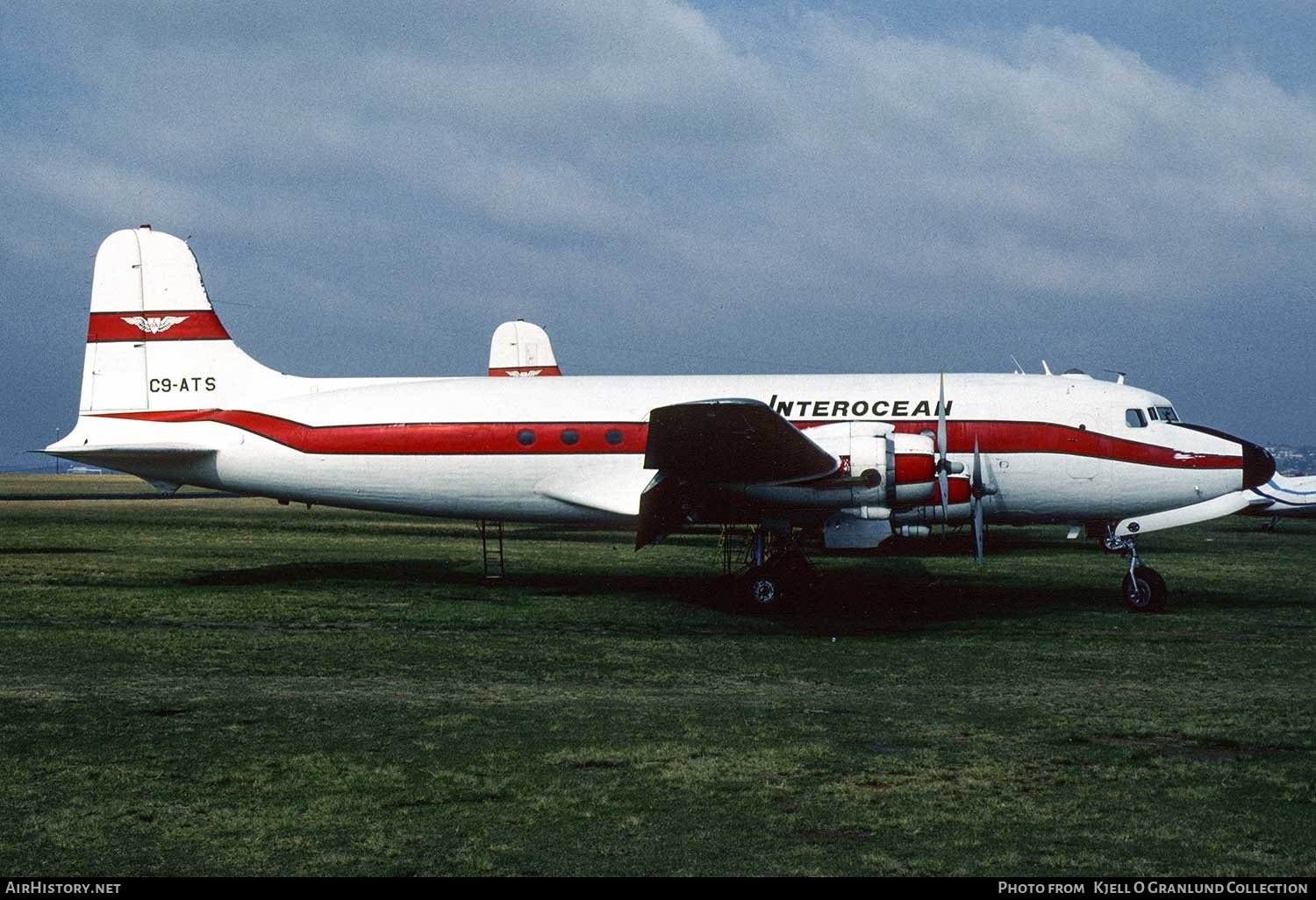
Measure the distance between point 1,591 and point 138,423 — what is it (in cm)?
371

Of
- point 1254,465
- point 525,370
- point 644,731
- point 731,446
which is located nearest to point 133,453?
point 731,446

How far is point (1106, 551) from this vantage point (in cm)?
3009

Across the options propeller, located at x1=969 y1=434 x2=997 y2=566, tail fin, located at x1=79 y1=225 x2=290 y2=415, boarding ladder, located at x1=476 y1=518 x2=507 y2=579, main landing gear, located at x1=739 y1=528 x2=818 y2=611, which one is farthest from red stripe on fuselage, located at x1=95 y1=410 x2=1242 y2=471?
Result: main landing gear, located at x1=739 y1=528 x2=818 y2=611

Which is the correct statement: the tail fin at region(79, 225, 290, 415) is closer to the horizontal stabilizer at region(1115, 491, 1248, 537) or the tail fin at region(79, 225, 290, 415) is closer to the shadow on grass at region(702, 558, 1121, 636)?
the shadow on grass at region(702, 558, 1121, 636)

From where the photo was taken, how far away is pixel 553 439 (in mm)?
20188

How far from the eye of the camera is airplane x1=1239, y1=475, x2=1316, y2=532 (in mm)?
40000

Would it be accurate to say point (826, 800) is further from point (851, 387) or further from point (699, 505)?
point (851, 387)

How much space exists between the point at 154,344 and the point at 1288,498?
36.2 m

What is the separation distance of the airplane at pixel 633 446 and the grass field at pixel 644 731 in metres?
1.55

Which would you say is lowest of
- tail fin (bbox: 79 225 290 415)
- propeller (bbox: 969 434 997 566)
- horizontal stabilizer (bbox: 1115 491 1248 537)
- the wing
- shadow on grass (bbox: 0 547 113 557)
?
shadow on grass (bbox: 0 547 113 557)

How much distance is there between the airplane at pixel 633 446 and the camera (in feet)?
58.2

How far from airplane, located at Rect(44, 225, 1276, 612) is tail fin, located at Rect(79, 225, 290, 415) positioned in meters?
0.03

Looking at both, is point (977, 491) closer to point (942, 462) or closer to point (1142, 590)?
point (942, 462)

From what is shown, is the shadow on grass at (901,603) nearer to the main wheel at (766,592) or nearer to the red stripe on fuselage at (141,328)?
the main wheel at (766,592)
